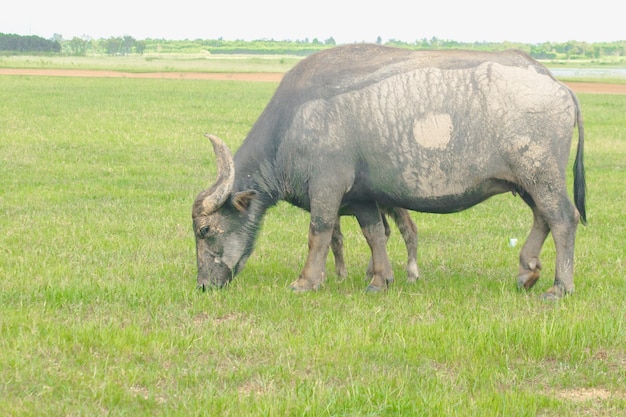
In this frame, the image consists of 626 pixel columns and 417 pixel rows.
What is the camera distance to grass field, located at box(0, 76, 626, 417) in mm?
5871

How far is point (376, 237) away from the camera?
9.25 meters

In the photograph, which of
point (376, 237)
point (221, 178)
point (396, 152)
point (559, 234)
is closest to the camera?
point (559, 234)

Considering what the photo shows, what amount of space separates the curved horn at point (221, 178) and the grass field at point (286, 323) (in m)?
0.81

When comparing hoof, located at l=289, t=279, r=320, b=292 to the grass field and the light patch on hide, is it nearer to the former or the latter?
the grass field

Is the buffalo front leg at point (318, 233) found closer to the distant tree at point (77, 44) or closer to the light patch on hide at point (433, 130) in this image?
the light patch on hide at point (433, 130)

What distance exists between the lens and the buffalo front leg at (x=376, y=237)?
30.2ft

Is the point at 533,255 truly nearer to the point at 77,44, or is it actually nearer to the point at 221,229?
the point at 221,229

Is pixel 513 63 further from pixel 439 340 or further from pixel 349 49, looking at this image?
pixel 439 340

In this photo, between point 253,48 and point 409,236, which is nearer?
point 409,236

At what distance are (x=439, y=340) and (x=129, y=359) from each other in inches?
88.4

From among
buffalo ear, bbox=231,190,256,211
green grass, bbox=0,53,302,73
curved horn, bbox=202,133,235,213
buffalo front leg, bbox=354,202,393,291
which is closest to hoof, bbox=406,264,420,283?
buffalo front leg, bbox=354,202,393,291

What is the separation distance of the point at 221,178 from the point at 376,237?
1.61 m

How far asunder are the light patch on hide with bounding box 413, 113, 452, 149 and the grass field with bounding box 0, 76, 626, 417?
137cm

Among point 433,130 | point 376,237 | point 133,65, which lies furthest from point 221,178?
point 133,65
